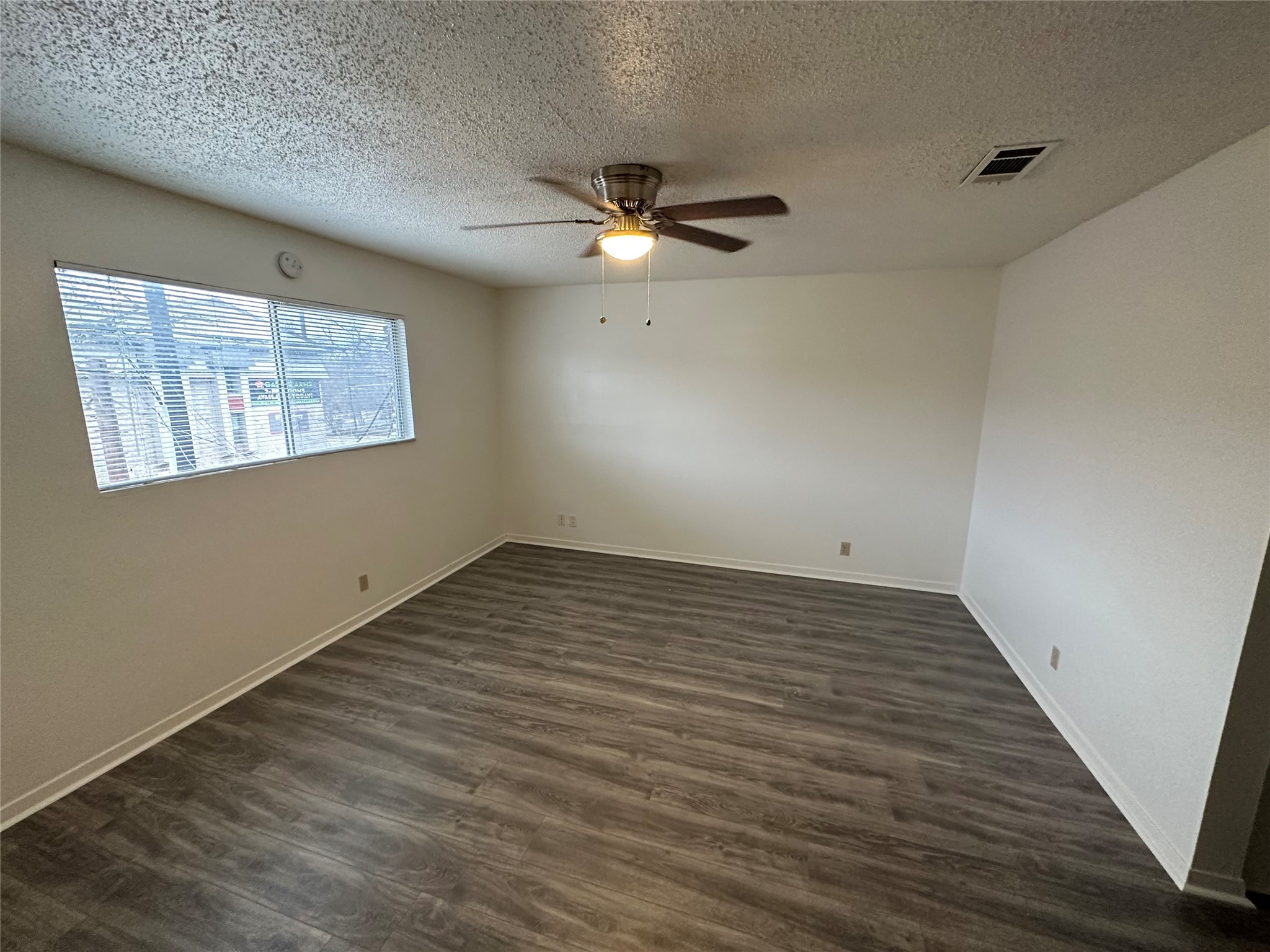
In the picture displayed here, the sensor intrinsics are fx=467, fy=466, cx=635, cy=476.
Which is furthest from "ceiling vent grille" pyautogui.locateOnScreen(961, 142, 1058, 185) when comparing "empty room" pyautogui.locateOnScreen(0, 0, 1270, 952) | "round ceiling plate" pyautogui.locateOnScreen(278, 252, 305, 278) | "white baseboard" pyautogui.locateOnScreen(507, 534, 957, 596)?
"round ceiling plate" pyautogui.locateOnScreen(278, 252, 305, 278)

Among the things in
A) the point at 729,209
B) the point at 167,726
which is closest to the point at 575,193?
the point at 729,209

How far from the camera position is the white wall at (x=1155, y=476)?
1.46 metres

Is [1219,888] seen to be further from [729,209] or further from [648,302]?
[648,302]

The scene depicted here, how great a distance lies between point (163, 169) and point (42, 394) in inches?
38.7

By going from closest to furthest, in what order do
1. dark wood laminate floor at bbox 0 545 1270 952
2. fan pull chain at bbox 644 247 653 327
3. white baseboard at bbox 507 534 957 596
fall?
dark wood laminate floor at bbox 0 545 1270 952 < white baseboard at bbox 507 534 957 596 < fan pull chain at bbox 644 247 653 327

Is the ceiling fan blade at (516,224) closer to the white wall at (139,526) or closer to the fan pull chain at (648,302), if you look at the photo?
the white wall at (139,526)

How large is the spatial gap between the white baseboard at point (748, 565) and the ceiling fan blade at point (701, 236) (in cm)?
285

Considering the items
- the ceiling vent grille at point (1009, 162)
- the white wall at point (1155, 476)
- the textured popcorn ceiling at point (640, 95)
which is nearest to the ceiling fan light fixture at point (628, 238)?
the textured popcorn ceiling at point (640, 95)

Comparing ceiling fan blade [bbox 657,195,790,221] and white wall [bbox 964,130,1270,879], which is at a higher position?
Result: ceiling fan blade [bbox 657,195,790,221]

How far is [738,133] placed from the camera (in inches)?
59.4

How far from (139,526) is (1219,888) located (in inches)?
170

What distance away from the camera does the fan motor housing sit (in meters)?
1.73

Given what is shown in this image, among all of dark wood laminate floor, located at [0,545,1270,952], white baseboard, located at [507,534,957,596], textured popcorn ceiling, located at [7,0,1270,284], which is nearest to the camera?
textured popcorn ceiling, located at [7,0,1270,284]

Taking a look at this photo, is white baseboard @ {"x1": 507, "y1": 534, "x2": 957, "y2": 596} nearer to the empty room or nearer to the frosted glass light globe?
the empty room
